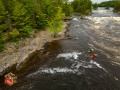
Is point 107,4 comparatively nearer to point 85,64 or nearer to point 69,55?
point 69,55

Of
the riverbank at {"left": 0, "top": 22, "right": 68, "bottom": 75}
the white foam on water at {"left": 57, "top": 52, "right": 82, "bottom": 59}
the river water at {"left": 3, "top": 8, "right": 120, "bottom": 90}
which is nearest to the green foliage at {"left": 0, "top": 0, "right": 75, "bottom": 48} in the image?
the riverbank at {"left": 0, "top": 22, "right": 68, "bottom": 75}

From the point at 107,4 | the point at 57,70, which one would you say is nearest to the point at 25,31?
the point at 57,70

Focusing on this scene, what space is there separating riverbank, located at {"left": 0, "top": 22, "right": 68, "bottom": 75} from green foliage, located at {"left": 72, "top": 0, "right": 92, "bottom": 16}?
200 feet

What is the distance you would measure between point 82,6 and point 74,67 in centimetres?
8670

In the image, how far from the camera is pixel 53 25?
5225cm

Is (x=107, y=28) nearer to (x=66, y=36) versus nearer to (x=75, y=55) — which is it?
(x=66, y=36)

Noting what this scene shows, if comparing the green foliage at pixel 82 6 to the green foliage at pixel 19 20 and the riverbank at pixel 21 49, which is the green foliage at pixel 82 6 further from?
the riverbank at pixel 21 49

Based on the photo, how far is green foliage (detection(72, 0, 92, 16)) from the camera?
11274cm

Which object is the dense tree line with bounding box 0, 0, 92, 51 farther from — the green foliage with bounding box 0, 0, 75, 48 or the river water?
the river water

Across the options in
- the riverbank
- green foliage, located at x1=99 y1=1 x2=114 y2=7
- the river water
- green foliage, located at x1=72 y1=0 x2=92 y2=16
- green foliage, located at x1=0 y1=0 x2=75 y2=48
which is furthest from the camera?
green foliage, located at x1=99 y1=1 x2=114 y2=7

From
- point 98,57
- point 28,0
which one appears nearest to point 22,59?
point 98,57

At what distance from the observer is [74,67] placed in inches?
1316

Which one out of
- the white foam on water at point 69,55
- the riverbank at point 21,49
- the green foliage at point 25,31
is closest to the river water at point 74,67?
the white foam on water at point 69,55

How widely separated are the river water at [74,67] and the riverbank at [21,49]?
221cm
